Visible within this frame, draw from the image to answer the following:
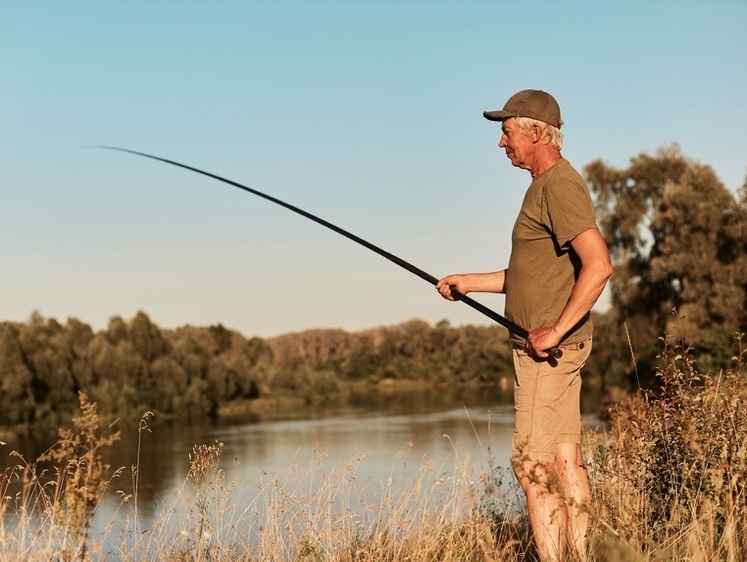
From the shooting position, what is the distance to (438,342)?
6444 cm

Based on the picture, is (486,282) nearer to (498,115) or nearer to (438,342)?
(498,115)

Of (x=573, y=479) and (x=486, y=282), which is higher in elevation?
(x=486, y=282)

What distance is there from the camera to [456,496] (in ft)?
13.9

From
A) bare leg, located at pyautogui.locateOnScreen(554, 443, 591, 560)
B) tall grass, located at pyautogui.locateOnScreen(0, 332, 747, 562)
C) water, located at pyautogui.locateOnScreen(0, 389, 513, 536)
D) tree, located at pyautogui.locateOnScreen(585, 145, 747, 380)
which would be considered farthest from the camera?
tree, located at pyautogui.locateOnScreen(585, 145, 747, 380)

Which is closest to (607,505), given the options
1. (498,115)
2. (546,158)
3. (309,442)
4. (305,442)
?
(546,158)

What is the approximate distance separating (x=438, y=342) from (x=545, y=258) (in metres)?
61.9

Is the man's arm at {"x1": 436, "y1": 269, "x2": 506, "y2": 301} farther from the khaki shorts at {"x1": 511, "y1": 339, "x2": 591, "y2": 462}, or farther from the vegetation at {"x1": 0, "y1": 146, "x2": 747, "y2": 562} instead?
the vegetation at {"x1": 0, "y1": 146, "x2": 747, "y2": 562}

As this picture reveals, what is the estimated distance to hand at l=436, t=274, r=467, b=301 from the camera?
3311mm

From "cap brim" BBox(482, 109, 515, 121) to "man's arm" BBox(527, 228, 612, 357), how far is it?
1.57 feet

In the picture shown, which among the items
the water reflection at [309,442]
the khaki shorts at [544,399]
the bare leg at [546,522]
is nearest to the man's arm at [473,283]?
the khaki shorts at [544,399]

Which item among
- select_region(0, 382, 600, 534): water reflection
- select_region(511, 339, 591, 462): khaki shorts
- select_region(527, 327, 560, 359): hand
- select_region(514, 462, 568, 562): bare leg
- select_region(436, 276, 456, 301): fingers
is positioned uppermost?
select_region(436, 276, 456, 301): fingers

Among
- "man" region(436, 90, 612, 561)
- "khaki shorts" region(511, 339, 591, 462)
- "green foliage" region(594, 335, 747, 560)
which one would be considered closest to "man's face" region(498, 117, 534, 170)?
"man" region(436, 90, 612, 561)

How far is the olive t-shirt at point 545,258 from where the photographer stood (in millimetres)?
2768

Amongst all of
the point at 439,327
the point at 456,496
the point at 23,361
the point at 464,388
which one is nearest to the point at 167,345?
the point at 23,361
